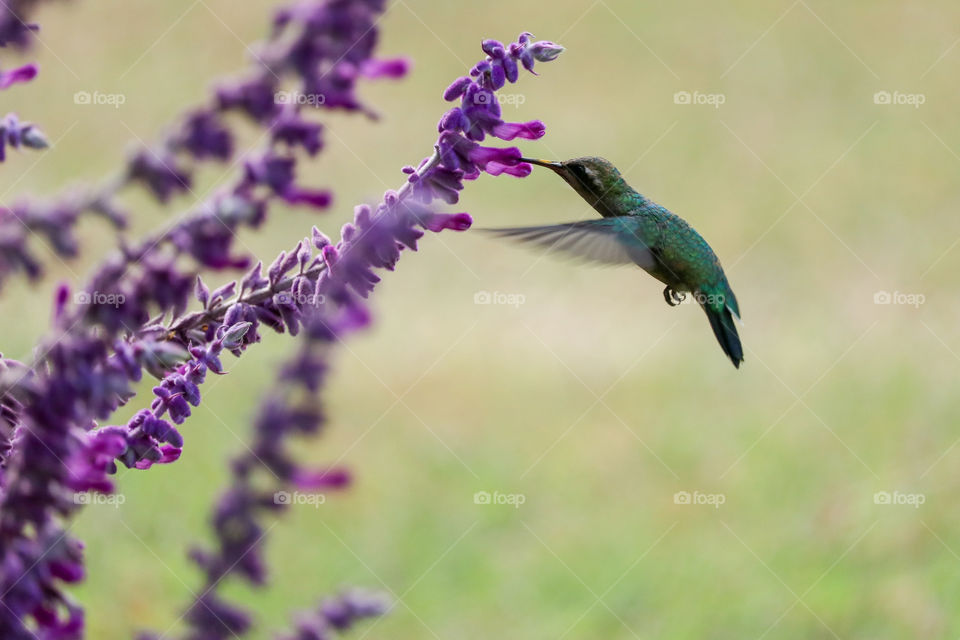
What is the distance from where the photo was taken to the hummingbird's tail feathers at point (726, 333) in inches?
122

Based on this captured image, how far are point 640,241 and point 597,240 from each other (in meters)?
0.35

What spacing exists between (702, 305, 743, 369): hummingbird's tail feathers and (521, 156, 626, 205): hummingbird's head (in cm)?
56

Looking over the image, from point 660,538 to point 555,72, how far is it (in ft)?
32.2

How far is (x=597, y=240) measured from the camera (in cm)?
262

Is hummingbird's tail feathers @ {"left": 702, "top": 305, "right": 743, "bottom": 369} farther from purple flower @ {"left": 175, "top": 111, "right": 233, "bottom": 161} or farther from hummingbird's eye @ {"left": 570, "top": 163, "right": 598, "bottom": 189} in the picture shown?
purple flower @ {"left": 175, "top": 111, "right": 233, "bottom": 161}

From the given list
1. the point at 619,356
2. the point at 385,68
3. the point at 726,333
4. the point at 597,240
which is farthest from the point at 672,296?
the point at 619,356

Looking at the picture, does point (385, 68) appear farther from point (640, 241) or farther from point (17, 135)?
point (640, 241)

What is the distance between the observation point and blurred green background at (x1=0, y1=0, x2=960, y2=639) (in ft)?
17.7

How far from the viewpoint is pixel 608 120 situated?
13430mm

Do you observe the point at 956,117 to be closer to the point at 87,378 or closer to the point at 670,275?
the point at 670,275

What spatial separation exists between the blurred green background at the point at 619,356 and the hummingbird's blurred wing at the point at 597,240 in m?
0.83

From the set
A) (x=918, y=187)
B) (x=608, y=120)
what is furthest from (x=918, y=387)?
(x=608, y=120)

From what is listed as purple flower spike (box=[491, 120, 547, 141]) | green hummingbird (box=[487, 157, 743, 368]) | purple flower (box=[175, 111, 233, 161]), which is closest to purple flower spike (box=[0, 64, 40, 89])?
purple flower (box=[175, 111, 233, 161])

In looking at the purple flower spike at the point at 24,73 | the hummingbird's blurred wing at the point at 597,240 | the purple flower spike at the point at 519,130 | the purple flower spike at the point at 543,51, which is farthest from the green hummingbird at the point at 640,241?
the purple flower spike at the point at 24,73
